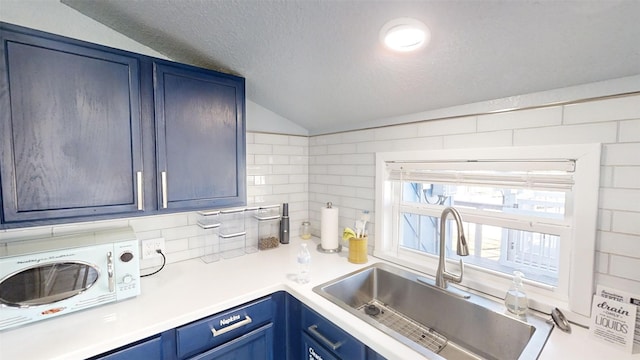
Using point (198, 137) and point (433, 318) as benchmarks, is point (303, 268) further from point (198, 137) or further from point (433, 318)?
point (198, 137)

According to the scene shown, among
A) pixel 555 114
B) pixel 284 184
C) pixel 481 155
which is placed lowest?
pixel 284 184

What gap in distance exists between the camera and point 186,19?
3.92 ft

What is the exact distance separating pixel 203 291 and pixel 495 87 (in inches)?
63.0

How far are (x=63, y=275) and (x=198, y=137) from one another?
0.79m

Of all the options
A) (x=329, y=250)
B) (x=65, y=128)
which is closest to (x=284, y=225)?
(x=329, y=250)

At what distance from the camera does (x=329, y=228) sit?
185 cm

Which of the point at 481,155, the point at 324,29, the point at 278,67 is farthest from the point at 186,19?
the point at 481,155

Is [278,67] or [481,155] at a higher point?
[278,67]

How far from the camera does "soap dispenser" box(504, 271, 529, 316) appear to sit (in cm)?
110

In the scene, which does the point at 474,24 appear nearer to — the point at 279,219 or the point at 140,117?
the point at 140,117

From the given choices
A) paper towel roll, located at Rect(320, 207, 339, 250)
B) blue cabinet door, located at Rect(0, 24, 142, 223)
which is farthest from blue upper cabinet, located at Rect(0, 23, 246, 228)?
paper towel roll, located at Rect(320, 207, 339, 250)

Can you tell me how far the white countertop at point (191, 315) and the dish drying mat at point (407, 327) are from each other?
0.82 feet

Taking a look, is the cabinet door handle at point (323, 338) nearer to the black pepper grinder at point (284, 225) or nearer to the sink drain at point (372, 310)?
the sink drain at point (372, 310)

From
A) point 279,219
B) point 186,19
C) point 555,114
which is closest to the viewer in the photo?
point 555,114
